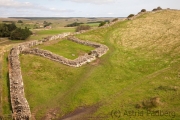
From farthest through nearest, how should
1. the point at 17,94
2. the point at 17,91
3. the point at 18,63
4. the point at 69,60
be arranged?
1. the point at 69,60
2. the point at 18,63
3. the point at 17,91
4. the point at 17,94

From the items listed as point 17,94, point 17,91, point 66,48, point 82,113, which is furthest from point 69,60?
point 82,113

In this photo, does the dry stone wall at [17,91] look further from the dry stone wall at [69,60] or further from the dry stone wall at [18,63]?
the dry stone wall at [69,60]

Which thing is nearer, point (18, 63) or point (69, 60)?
point (18, 63)

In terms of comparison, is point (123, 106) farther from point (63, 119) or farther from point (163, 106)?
point (63, 119)

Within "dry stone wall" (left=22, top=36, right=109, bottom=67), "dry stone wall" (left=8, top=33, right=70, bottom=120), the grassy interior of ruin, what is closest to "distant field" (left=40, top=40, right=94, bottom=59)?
the grassy interior of ruin

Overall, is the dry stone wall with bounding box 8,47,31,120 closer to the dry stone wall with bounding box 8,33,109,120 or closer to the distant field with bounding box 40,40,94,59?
the dry stone wall with bounding box 8,33,109,120

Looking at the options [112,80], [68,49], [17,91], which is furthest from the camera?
[68,49]

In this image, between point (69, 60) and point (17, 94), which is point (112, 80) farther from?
point (17, 94)
